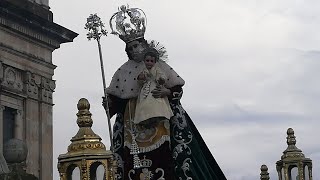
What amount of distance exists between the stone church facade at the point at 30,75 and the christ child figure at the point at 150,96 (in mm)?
16270

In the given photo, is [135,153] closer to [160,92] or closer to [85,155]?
[160,92]

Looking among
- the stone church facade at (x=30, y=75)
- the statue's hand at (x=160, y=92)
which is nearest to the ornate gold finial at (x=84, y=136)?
the statue's hand at (x=160, y=92)

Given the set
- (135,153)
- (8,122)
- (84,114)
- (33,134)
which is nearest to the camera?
(84,114)

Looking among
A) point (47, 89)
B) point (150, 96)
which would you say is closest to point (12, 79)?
point (47, 89)

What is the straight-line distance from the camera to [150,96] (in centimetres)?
786

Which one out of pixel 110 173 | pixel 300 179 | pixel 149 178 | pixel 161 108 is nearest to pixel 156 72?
pixel 161 108

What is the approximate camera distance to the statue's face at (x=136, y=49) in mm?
8203

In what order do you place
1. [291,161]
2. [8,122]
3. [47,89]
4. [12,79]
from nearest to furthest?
[291,161] < [8,122] < [12,79] < [47,89]

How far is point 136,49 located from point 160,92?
1.93 ft

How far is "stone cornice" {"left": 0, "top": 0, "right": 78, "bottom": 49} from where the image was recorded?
79.8ft

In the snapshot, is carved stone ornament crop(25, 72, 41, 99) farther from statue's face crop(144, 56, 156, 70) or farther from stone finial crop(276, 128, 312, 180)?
statue's face crop(144, 56, 156, 70)

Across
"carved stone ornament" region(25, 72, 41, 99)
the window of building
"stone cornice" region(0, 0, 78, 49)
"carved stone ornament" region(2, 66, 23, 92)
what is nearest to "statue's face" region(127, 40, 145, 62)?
"stone cornice" region(0, 0, 78, 49)

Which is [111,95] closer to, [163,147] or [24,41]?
[163,147]

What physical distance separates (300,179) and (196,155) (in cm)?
323
